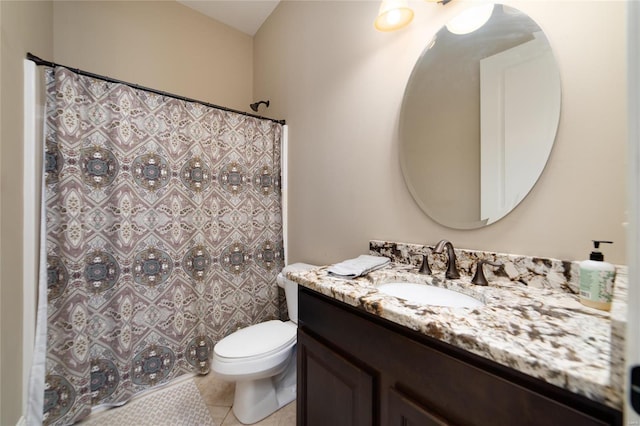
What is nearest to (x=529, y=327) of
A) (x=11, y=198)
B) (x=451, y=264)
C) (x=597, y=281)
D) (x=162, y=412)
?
(x=597, y=281)

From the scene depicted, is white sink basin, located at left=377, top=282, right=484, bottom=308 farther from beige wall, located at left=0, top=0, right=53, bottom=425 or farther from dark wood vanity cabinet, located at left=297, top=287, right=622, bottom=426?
beige wall, located at left=0, top=0, right=53, bottom=425

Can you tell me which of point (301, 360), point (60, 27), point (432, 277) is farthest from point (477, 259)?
point (60, 27)

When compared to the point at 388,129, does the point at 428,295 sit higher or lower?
lower

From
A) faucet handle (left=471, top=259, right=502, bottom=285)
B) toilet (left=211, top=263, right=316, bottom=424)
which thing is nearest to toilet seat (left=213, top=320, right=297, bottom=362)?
toilet (left=211, top=263, right=316, bottom=424)

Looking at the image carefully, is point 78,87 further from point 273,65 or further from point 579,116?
point 579,116

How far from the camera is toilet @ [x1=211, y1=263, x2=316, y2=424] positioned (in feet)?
4.15

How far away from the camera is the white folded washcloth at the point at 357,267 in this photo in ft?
3.19

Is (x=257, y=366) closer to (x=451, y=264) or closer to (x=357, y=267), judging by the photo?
(x=357, y=267)

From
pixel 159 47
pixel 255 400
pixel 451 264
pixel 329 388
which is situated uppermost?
pixel 159 47

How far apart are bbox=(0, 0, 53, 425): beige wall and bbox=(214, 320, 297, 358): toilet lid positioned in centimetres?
83

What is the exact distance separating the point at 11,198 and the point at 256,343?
4.29 ft

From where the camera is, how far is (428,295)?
0.92 metres

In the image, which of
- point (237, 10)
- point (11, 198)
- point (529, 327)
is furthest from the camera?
point (237, 10)

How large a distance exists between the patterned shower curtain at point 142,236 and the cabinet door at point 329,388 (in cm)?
106
